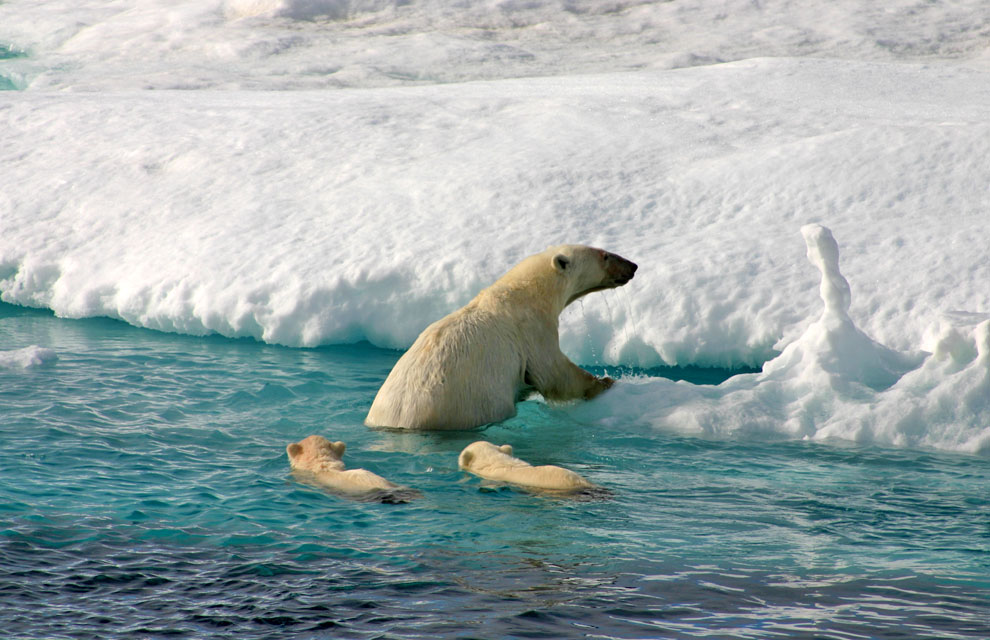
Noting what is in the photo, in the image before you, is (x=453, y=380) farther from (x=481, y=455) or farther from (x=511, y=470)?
(x=511, y=470)

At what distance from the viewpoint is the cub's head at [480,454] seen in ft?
17.6

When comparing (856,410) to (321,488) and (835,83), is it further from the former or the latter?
(835,83)

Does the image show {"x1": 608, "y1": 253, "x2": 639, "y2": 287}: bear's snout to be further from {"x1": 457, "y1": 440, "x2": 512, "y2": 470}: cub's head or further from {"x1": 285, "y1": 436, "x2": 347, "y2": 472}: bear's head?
{"x1": 285, "y1": 436, "x2": 347, "y2": 472}: bear's head

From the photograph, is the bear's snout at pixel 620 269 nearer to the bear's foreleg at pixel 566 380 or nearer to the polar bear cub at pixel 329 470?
the bear's foreleg at pixel 566 380

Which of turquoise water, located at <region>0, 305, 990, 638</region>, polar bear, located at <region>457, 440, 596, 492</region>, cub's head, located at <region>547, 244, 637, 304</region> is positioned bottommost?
turquoise water, located at <region>0, 305, 990, 638</region>

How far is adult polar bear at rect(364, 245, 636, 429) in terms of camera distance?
246 inches

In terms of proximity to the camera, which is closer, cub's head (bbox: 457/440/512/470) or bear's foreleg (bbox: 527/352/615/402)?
cub's head (bbox: 457/440/512/470)

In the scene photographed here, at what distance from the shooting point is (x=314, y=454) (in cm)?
544

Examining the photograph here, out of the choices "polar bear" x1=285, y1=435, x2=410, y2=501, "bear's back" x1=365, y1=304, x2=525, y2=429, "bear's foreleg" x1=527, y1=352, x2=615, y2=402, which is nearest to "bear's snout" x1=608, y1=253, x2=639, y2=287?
"bear's foreleg" x1=527, y1=352, x2=615, y2=402

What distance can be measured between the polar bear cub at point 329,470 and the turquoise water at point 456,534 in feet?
0.31

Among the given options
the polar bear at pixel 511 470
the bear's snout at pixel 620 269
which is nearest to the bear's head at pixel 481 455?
the polar bear at pixel 511 470

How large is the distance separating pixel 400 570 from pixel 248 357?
4091 mm

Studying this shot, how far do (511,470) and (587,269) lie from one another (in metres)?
2.26

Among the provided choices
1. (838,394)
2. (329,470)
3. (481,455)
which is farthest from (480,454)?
(838,394)
